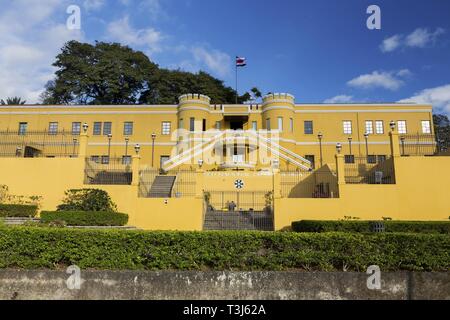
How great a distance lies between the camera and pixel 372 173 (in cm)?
2111

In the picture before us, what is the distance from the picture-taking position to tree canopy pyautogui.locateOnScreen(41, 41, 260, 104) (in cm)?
4709

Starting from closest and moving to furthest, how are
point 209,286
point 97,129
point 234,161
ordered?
1. point 209,286
2. point 234,161
3. point 97,129

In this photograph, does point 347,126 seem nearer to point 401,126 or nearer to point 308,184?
point 401,126

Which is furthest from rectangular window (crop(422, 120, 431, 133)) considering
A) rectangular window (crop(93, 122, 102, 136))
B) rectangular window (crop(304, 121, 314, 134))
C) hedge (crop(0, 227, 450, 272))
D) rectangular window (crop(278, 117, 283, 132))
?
hedge (crop(0, 227, 450, 272))

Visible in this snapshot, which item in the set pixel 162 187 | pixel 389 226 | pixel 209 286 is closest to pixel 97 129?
pixel 162 187

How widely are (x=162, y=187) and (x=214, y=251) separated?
14858 mm

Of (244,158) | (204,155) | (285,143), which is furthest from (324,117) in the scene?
(204,155)

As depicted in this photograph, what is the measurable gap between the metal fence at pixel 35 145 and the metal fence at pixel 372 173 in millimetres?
18005

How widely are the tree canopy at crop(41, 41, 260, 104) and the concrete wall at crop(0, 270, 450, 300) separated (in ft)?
131

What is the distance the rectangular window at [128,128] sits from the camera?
37.5 m

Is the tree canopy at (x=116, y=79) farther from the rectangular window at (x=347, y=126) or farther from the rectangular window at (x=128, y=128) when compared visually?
the rectangular window at (x=347, y=126)

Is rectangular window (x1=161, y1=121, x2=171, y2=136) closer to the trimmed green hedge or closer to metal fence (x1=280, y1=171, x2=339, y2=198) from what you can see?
metal fence (x1=280, y1=171, x2=339, y2=198)

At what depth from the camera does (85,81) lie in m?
46.6

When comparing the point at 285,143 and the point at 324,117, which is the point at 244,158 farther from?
the point at 324,117
